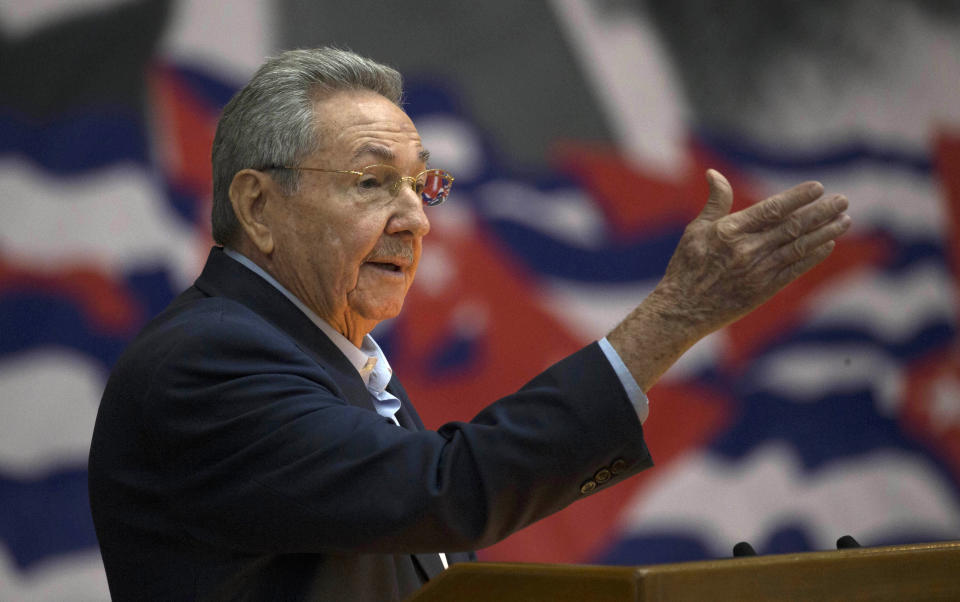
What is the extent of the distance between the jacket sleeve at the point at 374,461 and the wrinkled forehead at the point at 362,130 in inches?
20.1

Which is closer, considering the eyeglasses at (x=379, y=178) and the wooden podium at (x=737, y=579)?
the wooden podium at (x=737, y=579)

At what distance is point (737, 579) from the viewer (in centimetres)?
91

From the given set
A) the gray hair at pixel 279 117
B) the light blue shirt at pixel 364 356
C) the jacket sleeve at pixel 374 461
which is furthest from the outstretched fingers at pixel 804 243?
the gray hair at pixel 279 117

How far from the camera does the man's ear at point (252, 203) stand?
1706 millimetres

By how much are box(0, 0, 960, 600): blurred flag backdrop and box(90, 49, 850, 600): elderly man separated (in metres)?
1.45

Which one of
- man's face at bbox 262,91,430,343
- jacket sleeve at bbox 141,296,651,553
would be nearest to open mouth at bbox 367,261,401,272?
man's face at bbox 262,91,430,343

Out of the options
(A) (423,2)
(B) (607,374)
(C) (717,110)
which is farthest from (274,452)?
(C) (717,110)

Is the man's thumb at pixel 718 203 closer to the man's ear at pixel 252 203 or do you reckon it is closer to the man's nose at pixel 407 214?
the man's nose at pixel 407 214

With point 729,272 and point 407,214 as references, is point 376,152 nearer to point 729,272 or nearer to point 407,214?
point 407,214

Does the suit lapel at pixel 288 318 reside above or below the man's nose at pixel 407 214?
below

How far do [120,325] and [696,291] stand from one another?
2191 mm

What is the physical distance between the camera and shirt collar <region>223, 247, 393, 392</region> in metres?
1.66

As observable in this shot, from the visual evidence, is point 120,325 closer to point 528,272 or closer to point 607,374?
point 528,272

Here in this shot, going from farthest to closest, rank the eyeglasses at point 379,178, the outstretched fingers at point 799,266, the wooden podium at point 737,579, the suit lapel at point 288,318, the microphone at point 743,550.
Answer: the eyeglasses at point 379,178
the suit lapel at point 288,318
the outstretched fingers at point 799,266
the microphone at point 743,550
the wooden podium at point 737,579
